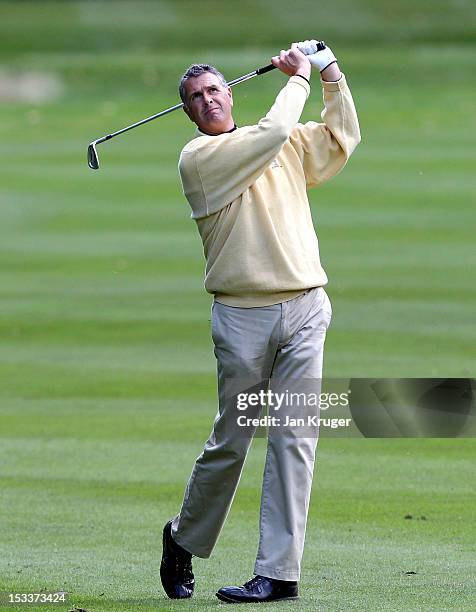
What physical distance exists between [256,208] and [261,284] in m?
0.26

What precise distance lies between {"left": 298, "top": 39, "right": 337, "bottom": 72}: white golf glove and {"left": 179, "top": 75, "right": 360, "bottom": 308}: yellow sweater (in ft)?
0.52

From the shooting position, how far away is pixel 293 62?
5.61 m

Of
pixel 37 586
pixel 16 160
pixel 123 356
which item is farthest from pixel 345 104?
pixel 16 160

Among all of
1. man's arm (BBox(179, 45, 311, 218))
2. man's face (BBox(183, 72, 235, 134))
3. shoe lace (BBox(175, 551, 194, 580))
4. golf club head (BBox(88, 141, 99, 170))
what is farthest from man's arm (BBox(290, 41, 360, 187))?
shoe lace (BBox(175, 551, 194, 580))

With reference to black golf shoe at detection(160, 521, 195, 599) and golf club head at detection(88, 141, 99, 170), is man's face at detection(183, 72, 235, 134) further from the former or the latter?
black golf shoe at detection(160, 521, 195, 599)

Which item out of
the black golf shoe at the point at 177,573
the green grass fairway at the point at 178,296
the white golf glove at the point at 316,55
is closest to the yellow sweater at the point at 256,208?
the white golf glove at the point at 316,55

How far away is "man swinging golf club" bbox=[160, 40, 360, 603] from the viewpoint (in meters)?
5.46

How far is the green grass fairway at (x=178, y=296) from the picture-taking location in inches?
259

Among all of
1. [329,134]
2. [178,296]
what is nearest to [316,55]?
[329,134]

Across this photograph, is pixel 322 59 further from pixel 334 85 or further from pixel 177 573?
pixel 177 573

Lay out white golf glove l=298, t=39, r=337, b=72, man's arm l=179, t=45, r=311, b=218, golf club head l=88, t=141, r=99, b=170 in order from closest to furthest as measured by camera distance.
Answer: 1. man's arm l=179, t=45, r=311, b=218
2. white golf glove l=298, t=39, r=337, b=72
3. golf club head l=88, t=141, r=99, b=170

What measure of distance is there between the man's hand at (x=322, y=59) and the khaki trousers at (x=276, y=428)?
2.54 ft

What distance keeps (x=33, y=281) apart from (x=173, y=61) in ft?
45.7

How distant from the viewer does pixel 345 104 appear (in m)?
5.71
